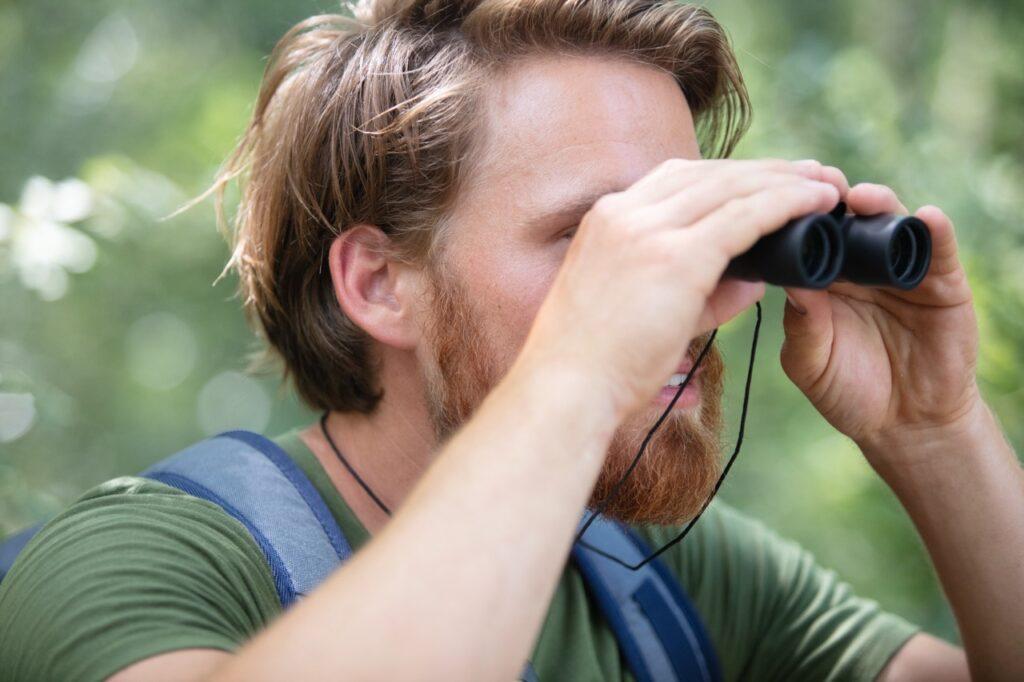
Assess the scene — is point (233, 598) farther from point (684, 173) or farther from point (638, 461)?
point (684, 173)

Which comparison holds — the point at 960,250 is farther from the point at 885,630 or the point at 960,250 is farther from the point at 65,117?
the point at 65,117

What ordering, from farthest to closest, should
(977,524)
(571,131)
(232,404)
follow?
1. (232,404)
2. (977,524)
3. (571,131)

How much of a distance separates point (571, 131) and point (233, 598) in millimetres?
1291

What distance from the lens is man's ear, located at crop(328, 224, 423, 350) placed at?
273cm

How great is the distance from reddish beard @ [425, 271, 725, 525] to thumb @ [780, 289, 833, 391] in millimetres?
214

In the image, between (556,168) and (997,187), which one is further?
(997,187)

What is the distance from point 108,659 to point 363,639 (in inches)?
21.6

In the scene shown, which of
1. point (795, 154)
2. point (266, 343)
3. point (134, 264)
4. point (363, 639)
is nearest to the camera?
point (363, 639)

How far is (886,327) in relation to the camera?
269 centimetres

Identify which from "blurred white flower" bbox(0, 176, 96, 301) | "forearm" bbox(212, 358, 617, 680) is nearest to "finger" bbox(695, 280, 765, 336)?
"forearm" bbox(212, 358, 617, 680)

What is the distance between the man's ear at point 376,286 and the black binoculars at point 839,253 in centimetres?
103

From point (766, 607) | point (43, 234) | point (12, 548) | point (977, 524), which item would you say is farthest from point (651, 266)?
point (43, 234)

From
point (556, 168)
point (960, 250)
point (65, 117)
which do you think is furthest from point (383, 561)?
point (65, 117)

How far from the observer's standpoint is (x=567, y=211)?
2.45 meters
